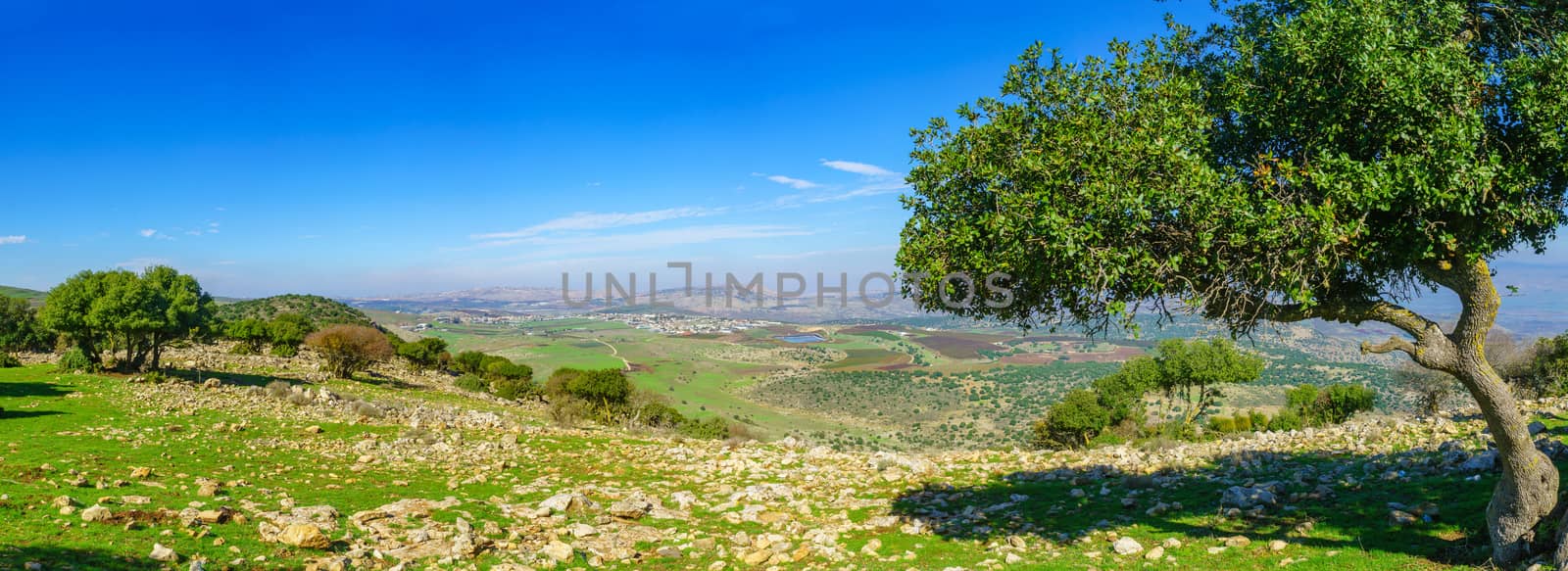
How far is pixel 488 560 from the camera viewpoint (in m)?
10.7

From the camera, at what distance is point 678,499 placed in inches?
604

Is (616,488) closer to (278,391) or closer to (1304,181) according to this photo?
(1304,181)

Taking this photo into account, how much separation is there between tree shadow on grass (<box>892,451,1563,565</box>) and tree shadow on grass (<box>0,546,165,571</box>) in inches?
475

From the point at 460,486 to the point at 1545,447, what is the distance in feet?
72.0

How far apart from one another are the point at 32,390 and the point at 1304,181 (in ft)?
126

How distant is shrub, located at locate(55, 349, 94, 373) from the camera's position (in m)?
31.1

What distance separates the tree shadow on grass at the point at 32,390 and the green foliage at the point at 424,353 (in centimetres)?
2913

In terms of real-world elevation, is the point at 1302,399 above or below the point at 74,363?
below

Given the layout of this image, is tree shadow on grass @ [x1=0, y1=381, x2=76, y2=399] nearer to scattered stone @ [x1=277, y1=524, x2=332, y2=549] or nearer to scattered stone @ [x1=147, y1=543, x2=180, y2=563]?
scattered stone @ [x1=277, y1=524, x2=332, y2=549]

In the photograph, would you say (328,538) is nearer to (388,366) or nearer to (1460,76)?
(1460,76)

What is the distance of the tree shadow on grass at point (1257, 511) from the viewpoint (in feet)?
33.3

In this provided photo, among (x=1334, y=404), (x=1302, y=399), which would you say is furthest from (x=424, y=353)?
(x=1334, y=404)

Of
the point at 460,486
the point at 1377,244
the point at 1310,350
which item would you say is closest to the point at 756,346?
the point at 1310,350

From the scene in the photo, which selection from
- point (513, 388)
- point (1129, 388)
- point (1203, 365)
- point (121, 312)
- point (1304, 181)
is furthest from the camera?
point (513, 388)
